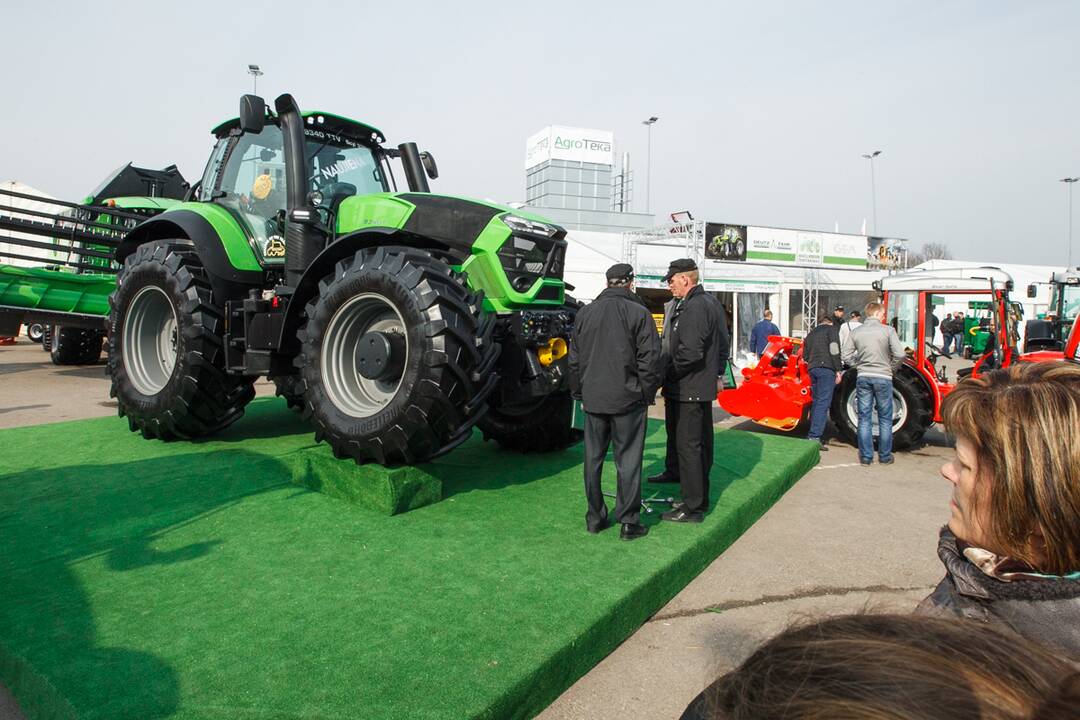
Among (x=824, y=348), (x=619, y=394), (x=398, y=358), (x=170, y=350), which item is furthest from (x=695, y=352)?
(x=170, y=350)

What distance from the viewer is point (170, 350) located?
6.06 metres

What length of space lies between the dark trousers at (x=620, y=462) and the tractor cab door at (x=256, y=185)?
290 cm

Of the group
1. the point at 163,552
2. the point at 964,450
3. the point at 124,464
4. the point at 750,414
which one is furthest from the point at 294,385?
the point at 750,414

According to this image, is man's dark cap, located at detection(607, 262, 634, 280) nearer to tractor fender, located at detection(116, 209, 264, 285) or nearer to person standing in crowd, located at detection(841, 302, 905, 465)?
tractor fender, located at detection(116, 209, 264, 285)

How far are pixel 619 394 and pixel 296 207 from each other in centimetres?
279

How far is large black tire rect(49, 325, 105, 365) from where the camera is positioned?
13.0 meters

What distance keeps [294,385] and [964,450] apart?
452cm

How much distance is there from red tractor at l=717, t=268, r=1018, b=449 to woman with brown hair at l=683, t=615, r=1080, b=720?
7454 mm

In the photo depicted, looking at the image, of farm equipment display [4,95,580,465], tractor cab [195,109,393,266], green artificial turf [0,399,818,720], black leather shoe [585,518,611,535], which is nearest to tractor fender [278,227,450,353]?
farm equipment display [4,95,580,465]

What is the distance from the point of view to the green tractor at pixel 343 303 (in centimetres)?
407

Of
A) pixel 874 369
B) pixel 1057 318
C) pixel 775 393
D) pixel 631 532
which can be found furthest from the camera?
pixel 1057 318

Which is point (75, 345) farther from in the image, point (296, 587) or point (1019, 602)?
point (1019, 602)

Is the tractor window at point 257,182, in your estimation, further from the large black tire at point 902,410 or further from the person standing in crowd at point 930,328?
the person standing in crowd at point 930,328

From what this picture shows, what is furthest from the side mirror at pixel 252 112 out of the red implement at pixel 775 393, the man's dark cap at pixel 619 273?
the red implement at pixel 775 393
